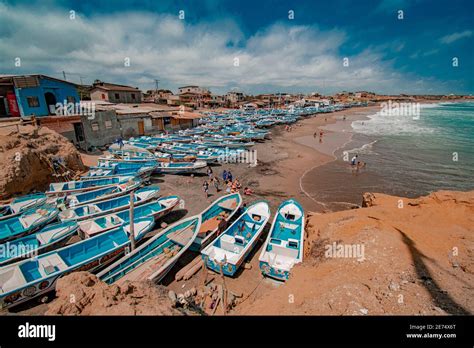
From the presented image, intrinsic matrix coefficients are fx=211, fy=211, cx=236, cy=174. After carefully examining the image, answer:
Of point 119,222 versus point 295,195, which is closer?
point 119,222

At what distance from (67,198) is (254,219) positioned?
43.9ft

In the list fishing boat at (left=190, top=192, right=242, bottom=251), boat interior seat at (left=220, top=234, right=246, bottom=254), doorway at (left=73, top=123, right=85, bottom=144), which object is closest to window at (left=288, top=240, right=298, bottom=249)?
boat interior seat at (left=220, top=234, right=246, bottom=254)

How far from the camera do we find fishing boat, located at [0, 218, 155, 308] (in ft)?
25.2

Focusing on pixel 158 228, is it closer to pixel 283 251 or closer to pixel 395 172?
pixel 283 251

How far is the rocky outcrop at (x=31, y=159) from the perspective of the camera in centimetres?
1533

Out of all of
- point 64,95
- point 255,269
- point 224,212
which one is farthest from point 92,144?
point 255,269

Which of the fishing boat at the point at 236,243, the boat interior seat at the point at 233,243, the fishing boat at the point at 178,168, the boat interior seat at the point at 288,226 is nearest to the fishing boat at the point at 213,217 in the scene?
the fishing boat at the point at 236,243

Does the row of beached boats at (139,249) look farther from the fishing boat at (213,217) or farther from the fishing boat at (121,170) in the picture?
the fishing boat at (121,170)

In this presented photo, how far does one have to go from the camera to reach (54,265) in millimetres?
9078

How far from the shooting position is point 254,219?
13.2 m

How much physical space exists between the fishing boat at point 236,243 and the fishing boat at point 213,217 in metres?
0.71

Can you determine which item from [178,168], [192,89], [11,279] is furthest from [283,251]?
[192,89]
